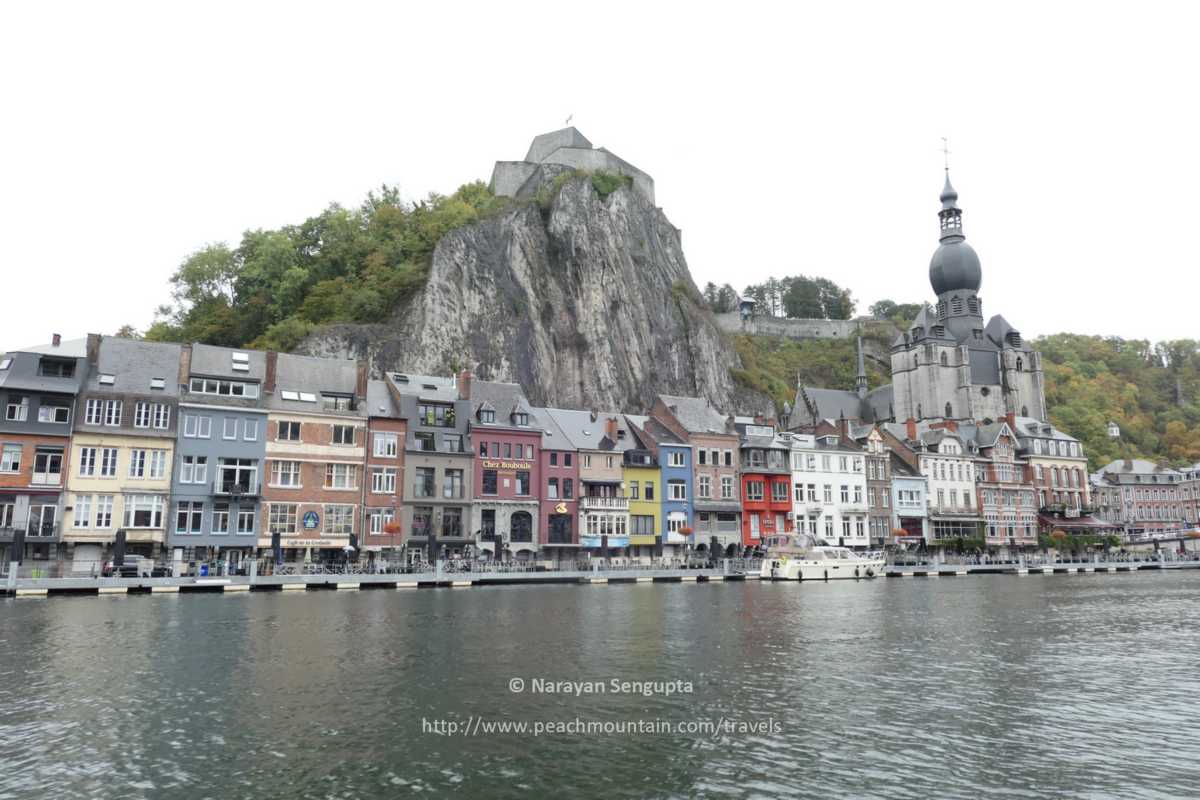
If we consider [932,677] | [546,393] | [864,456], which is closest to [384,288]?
[546,393]

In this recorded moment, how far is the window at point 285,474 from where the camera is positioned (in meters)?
53.8

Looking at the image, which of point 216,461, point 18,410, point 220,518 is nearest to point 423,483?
point 220,518

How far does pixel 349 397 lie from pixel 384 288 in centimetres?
2906

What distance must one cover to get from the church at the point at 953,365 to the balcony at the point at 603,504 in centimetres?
4694

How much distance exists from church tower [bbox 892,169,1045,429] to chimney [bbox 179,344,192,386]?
83081mm

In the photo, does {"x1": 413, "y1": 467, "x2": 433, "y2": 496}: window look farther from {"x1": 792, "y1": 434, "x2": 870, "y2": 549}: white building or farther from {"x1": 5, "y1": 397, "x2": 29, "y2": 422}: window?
{"x1": 792, "y1": 434, "x2": 870, "y2": 549}: white building

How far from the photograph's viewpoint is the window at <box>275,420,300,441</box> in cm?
5434

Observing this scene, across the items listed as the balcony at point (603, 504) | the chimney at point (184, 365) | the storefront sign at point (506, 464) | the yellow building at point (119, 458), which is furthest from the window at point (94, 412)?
the balcony at point (603, 504)

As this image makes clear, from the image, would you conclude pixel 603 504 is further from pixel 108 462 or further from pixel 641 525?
pixel 108 462

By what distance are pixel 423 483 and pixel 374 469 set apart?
127 inches

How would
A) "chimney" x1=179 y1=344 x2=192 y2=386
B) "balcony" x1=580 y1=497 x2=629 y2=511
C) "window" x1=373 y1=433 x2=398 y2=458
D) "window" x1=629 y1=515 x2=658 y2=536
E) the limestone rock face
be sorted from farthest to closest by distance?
the limestone rock face, "window" x1=629 y1=515 x2=658 y2=536, "balcony" x1=580 y1=497 x2=629 y2=511, "window" x1=373 y1=433 x2=398 y2=458, "chimney" x1=179 y1=344 x2=192 y2=386

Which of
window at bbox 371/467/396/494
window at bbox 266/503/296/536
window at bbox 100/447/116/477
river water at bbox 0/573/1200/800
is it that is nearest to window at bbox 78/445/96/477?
window at bbox 100/447/116/477

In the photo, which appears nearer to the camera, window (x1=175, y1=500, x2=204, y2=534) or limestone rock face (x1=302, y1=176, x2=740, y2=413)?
window (x1=175, y1=500, x2=204, y2=534)

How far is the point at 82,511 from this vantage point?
48781 mm
